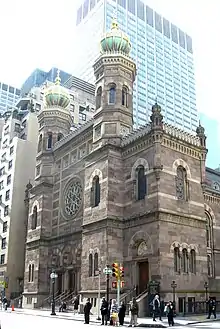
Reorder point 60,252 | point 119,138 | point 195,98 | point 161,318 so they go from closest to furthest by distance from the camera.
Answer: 1. point 161,318
2. point 119,138
3. point 60,252
4. point 195,98

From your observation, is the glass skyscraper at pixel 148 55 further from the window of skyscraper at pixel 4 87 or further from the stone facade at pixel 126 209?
the stone facade at pixel 126 209

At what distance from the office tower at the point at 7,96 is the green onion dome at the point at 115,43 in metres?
113

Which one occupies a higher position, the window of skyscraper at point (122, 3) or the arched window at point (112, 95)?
the window of skyscraper at point (122, 3)

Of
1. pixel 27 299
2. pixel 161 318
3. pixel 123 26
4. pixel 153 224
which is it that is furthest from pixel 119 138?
pixel 123 26

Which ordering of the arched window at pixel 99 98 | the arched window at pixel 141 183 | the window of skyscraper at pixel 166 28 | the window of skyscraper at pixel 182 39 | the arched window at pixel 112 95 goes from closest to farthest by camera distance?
the arched window at pixel 141 183 → the arched window at pixel 112 95 → the arched window at pixel 99 98 → the window of skyscraper at pixel 166 28 → the window of skyscraper at pixel 182 39

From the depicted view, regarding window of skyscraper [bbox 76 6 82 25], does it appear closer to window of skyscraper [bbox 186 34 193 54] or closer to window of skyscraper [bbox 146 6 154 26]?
window of skyscraper [bbox 146 6 154 26]

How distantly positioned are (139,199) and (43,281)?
54.0 feet

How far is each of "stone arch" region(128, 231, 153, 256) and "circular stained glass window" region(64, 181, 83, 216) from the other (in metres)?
10.7

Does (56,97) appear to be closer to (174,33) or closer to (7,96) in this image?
(7,96)

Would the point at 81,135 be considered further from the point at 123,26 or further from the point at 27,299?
the point at 123,26

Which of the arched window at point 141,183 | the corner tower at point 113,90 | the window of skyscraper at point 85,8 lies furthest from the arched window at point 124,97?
the window of skyscraper at point 85,8

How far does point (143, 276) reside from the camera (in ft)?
112

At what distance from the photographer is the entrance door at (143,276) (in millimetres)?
33938

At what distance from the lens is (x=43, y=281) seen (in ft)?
148
